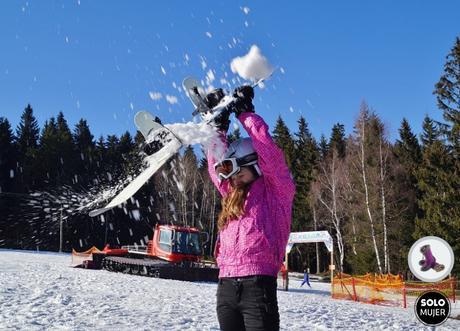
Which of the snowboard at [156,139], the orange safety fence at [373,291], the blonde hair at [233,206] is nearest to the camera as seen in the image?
the blonde hair at [233,206]

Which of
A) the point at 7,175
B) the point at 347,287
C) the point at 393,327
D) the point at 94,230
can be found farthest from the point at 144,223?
the point at 393,327

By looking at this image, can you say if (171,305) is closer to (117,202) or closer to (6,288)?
(6,288)

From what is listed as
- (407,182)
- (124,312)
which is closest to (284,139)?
(407,182)

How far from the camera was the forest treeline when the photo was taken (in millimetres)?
33344

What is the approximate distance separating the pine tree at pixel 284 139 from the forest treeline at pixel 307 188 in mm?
133

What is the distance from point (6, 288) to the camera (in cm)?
1070

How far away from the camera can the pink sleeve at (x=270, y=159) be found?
292cm

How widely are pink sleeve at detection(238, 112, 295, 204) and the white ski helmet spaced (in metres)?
0.06

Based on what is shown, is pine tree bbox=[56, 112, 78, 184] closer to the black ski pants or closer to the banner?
the banner

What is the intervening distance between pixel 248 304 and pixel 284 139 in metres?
54.8

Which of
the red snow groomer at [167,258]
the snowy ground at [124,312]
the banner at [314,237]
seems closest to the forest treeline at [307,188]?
the red snow groomer at [167,258]

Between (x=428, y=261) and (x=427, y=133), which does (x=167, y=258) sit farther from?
(x=427, y=133)

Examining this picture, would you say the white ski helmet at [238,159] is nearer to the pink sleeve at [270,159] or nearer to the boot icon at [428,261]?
the pink sleeve at [270,159]

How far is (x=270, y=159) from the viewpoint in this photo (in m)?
2.92
